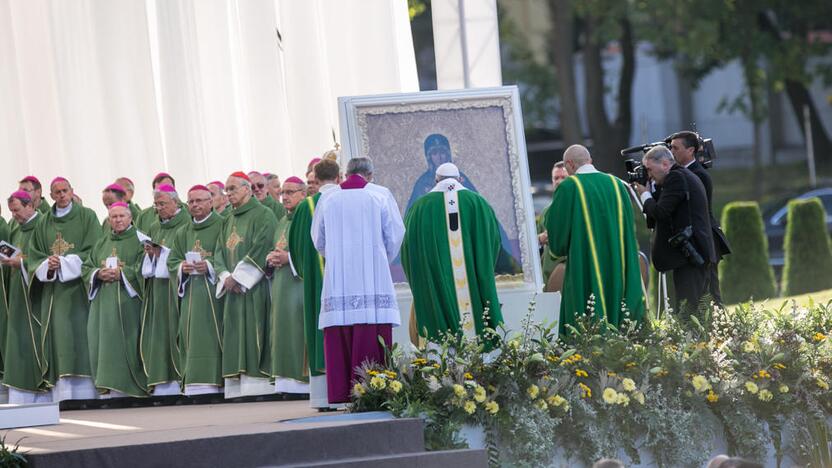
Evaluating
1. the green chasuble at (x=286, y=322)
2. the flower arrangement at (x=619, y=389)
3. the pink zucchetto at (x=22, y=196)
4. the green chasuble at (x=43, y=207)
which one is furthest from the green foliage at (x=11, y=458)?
the green chasuble at (x=43, y=207)

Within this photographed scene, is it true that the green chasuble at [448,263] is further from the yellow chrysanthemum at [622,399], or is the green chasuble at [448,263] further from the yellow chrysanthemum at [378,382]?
the yellow chrysanthemum at [622,399]

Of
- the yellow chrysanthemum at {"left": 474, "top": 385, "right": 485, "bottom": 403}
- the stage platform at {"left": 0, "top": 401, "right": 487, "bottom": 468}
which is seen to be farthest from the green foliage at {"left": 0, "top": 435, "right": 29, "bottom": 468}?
the yellow chrysanthemum at {"left": 474, "top": 385, "right": 485, "bottom": 403}

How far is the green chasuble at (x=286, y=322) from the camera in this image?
1260 cm

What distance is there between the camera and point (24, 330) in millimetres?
13656

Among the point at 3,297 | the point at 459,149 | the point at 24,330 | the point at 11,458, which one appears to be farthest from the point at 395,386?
the point at 3,297

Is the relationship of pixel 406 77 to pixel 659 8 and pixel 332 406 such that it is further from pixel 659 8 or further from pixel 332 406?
pixel 659 8

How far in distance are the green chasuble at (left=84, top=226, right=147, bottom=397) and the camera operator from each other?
4.79m

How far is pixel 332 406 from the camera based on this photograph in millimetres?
10945

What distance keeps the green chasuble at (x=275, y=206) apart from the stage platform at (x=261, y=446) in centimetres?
346

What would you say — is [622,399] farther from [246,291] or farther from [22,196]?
[22,196]

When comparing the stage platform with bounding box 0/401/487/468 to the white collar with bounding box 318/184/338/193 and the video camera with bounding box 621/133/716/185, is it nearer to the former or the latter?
the white collar with bounding box 318/184/338/193

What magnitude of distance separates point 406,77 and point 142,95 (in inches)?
119

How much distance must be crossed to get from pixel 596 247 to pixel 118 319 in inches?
183

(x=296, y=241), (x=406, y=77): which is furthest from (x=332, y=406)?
(x=406, y=77)
